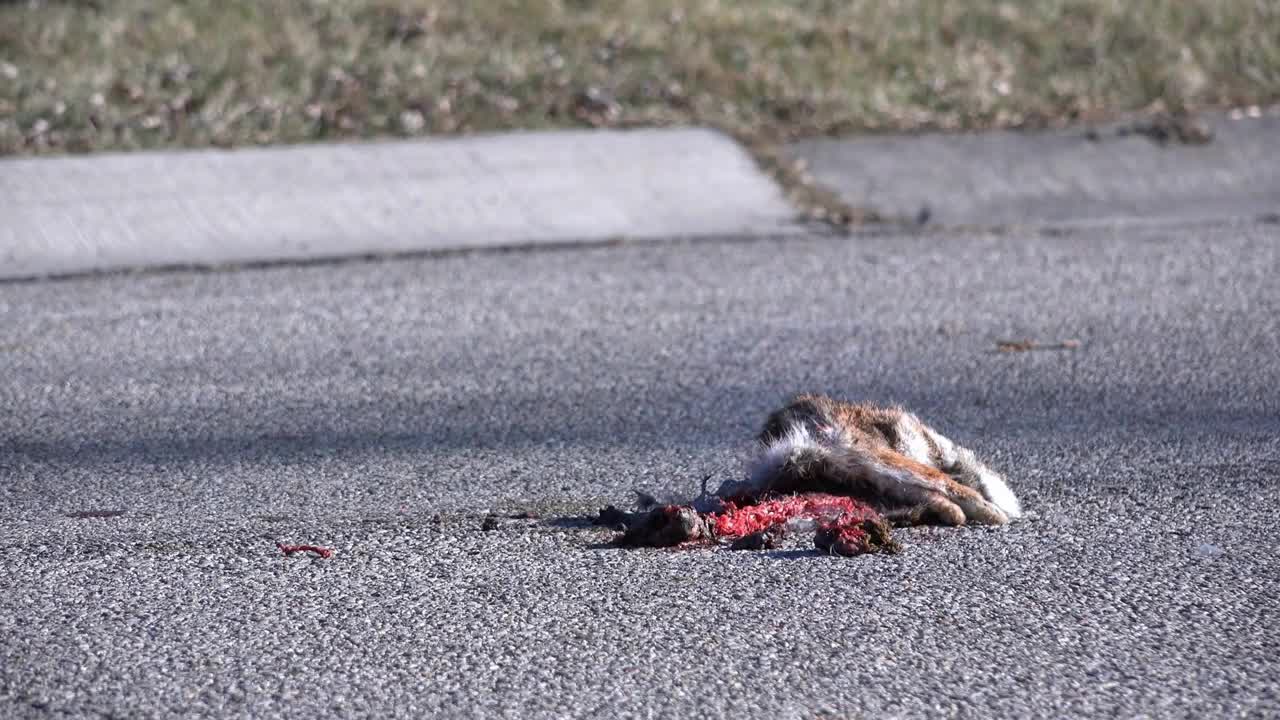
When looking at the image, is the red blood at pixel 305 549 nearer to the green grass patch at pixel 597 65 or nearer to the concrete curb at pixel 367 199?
the concrete curb at pixel 367 199

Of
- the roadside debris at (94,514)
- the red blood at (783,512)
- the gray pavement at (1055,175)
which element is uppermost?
the red blood at (783,512)

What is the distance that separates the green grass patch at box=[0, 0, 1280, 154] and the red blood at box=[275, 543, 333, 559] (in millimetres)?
5837

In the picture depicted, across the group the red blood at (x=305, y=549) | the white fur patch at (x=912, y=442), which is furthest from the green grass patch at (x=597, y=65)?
the red blood at (x=305, y=549)

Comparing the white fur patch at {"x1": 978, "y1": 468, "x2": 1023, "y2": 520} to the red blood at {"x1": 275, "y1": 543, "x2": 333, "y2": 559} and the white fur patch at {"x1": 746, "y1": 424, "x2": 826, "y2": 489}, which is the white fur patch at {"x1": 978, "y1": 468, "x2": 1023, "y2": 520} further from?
the red blood at {"x1": 275, "y1": 543, "x2": 333, "y2": 559}

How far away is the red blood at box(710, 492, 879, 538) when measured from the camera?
4.53 m

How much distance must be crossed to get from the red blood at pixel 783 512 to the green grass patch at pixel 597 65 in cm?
593

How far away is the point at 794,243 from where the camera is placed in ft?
28.2

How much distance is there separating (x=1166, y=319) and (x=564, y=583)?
3745 millimetres

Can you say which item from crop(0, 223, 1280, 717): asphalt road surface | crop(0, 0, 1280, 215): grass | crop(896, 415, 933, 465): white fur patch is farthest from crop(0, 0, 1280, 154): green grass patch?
crop(896, 415, 933, 465): white fur patch

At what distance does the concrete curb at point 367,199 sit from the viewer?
8.46m

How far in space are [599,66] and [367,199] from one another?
2.68 m

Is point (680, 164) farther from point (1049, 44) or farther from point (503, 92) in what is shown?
point (1049, 44)

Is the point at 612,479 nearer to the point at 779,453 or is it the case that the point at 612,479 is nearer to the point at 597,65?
the point at 779,453

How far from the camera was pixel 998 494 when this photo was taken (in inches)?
185
